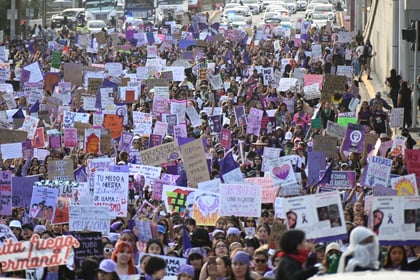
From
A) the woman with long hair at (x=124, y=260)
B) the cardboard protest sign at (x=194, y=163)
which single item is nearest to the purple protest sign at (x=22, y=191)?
the cardboard protest sign at (x=194, y=163)

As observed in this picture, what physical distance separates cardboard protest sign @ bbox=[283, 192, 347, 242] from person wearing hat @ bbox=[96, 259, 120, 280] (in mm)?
1616

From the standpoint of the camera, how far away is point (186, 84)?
33062 mm

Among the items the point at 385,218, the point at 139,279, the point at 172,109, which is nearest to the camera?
the point at 139,279

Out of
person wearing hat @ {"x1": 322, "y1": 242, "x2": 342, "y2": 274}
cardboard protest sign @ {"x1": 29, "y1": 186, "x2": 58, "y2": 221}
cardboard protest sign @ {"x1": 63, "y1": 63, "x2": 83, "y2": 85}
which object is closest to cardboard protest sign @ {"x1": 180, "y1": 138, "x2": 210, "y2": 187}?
cardboard protest sign @ {"x1": 29, "y1": 186, "x2": 58, "y2": 221}

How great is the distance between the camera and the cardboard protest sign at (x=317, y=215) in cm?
1264

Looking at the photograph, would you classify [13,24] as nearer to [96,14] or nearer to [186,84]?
[96,14]

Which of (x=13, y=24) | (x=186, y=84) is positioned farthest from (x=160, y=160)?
(x=13, y=24)

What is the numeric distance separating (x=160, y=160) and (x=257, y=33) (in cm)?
3125

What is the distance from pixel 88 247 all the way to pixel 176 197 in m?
3.45

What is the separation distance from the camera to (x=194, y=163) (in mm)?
19531

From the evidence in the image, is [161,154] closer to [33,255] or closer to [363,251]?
[33,255]

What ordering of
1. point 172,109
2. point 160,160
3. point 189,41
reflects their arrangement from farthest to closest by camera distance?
point 189,41 < point 172,109 < point 160,160

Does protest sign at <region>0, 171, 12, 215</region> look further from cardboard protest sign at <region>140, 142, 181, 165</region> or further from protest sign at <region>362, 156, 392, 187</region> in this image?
protest sign at <region>362, 156, 392, 187</region>

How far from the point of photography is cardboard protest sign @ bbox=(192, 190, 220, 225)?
16516 millimetres
